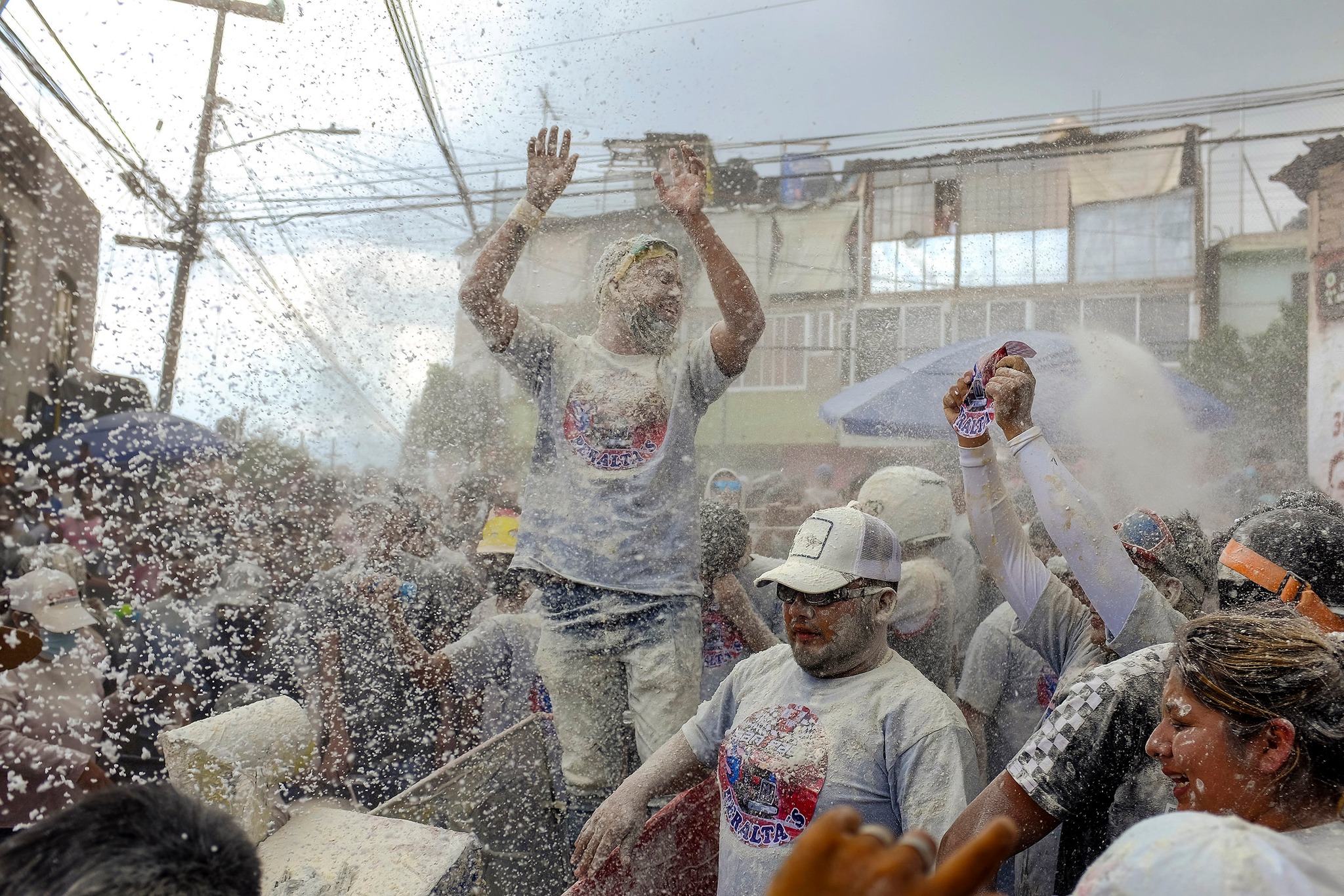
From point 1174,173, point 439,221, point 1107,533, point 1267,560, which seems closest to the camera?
point 1267,560

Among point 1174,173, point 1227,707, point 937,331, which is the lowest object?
point 1227,707

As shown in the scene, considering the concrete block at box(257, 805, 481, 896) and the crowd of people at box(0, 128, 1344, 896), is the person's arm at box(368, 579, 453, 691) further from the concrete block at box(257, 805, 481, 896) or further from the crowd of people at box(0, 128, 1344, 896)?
the concrete block at box(257, 805, 481, 896)

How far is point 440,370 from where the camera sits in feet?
16.8

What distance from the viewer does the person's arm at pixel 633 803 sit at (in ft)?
7.38

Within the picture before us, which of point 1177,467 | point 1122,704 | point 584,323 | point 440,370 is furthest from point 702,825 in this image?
point 1177,467

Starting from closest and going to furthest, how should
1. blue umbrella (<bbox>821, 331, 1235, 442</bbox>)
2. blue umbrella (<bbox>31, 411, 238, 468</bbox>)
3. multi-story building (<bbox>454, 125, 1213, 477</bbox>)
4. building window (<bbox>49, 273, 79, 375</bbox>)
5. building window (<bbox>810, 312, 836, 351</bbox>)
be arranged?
building window (<bbox>49, 273, 79, 375</bbox>) → blue umbrella (<bbox>31, 411, 238, 468</bbox>) → blue umbrella (<bbox>821, 331, 1235, 442</bbox>) → multi-story building (<bbox>454, 125, 1213, 477</bbox>) → building window (<bbox>810, 312, 836, 351</bbox>)

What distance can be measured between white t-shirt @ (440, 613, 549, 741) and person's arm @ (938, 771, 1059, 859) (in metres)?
2.15

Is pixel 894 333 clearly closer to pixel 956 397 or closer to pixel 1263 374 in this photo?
pixel 1263 374

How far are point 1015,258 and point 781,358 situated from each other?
2.34 m

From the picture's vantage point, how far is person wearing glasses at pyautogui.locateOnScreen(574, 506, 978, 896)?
195 cm

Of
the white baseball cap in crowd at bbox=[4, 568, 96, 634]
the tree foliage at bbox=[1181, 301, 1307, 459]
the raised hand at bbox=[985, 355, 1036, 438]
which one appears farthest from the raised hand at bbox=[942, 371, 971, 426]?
the tree foliage at bbox=[1181, 301, 1307, 459]

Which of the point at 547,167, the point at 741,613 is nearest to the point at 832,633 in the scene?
the point at 741,613

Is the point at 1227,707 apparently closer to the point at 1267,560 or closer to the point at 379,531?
the point at 1267,560

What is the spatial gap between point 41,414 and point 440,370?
1.87 meters
